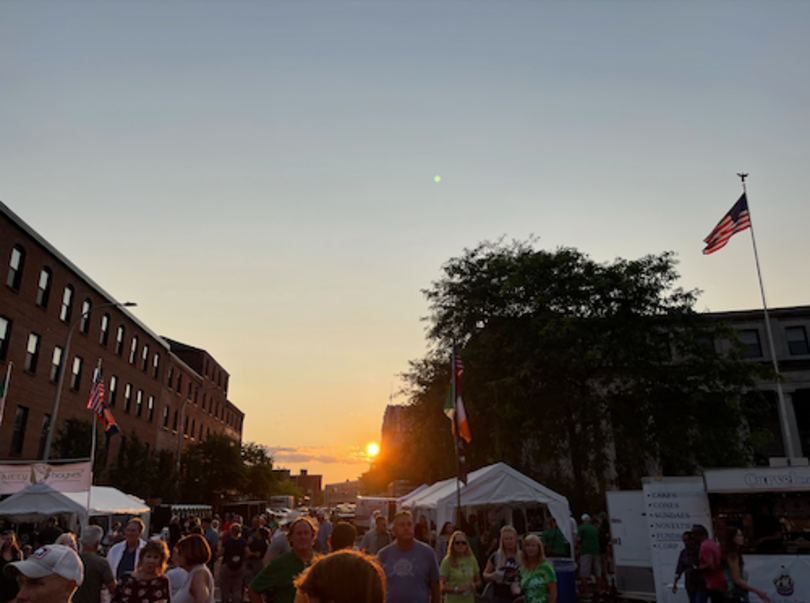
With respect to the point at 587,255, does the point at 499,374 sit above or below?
below

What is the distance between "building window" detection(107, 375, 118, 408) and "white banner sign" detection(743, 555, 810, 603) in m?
36.6

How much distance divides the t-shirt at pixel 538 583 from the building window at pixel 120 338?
39.4 meters

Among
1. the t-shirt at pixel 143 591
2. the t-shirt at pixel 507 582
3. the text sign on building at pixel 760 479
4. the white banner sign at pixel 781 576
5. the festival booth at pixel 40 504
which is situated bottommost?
the white banner sign at pixel 781 576

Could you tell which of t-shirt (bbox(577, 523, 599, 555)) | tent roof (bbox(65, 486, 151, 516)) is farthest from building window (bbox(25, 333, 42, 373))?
t-shirt (bbox(577, 523, 599, 555))

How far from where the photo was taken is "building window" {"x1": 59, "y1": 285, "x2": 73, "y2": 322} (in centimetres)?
3366

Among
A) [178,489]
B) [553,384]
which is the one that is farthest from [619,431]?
[178,489]

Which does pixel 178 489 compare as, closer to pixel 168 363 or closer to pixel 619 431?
pixel 168 363

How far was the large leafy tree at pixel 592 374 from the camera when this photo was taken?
93.9 feet

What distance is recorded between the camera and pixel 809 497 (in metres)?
16.2

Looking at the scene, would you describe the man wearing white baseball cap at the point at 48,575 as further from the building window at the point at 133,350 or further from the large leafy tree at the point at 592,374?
the building window at the point at 133,350

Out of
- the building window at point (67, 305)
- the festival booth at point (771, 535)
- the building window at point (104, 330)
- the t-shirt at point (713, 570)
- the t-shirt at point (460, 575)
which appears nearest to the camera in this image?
the t-shirt at point (460, 575)

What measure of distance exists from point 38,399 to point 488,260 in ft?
74.7

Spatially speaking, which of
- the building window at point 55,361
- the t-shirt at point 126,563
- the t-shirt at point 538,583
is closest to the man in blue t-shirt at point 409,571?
the t-shirt at point 538,583

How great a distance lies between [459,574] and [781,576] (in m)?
9.44
